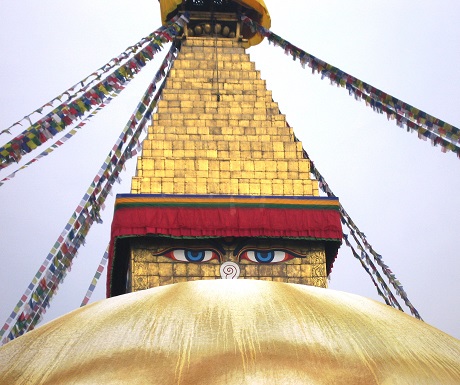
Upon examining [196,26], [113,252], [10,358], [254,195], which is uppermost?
[196,26]

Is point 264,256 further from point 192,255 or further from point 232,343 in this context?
point 232,343

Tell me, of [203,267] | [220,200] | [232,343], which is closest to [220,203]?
[220,200]

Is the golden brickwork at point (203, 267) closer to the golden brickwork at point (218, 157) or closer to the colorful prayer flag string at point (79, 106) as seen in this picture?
the golden brickwork at point (218, 157)

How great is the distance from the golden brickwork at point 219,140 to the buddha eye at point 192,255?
2.33 feet

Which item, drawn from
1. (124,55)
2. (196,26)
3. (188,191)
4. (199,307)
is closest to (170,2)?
(196,26)

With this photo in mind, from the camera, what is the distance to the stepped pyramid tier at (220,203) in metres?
10.3

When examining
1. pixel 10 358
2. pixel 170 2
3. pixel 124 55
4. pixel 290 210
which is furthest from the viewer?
pixel 170 2

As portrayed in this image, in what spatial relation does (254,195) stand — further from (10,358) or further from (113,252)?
(10,358)

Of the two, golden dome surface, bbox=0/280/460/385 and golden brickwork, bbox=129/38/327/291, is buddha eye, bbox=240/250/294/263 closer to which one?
golden brickwork, bbox=129/38/327/291

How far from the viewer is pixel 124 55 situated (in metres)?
11.5

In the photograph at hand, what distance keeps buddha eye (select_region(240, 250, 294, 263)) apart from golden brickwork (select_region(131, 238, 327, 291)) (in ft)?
0.18

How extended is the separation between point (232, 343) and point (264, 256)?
470 cm

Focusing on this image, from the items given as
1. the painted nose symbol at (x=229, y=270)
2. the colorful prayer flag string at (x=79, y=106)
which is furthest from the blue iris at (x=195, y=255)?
the colorful prayer flag string at (x=79, y=106)

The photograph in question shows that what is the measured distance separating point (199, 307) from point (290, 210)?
173 inches
